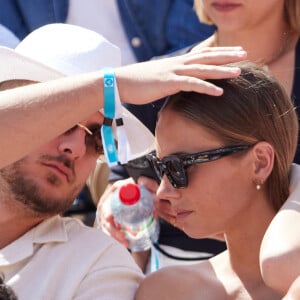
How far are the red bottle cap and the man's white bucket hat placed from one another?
1.48 ft

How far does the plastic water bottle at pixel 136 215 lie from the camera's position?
3.52 meters

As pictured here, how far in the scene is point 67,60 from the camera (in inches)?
118

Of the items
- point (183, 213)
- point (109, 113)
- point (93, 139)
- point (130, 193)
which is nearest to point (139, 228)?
point (130, 193)

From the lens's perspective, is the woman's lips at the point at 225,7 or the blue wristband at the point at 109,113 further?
the woman's lips at the point at 225,7

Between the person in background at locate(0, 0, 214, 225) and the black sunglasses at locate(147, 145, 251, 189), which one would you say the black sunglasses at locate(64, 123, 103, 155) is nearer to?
the black sunglasses at locate(147, 145, 251, 189)

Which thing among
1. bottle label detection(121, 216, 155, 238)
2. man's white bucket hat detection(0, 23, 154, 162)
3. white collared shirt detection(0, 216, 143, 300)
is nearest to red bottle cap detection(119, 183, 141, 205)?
bottle label detection(121, 216, 155, 238)

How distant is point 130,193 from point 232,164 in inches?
39.4

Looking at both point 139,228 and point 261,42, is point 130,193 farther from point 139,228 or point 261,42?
point 261,42

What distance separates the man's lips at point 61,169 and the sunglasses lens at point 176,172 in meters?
0.45

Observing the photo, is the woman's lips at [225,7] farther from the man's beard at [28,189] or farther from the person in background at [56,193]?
the man's beard at [28,189]

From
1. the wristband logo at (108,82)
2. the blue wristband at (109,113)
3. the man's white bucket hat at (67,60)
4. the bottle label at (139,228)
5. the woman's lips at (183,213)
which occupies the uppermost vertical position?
the wristband logo at (108,82)

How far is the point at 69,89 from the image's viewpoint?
2.40 metres

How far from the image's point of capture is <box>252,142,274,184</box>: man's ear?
258cm

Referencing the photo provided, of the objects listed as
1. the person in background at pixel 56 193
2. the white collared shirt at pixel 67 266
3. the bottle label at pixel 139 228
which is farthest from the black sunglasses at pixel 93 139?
the bottle label at pixel 139 228
